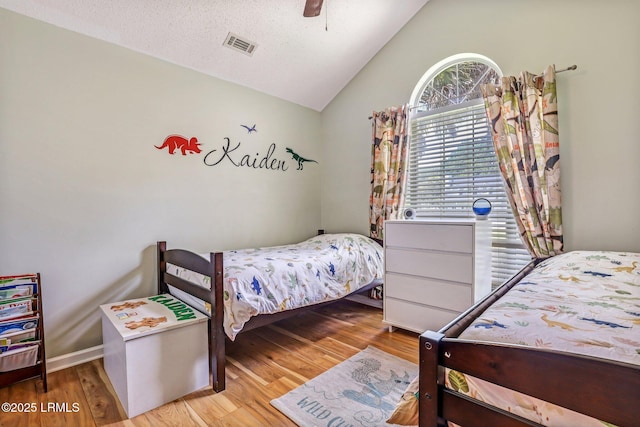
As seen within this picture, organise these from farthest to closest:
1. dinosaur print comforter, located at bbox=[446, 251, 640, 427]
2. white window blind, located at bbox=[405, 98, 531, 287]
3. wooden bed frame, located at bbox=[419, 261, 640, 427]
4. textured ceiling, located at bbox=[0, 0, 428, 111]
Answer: white window blind, located at bbox=[405, 98, 531, 287] → textured ceiling, located at bbox=[0, 0, 428, 111] → dinosaur print comforter, located at bbox=[446, 251, 640, 427] → wooden bed frame, located at bbox=[419, 261, 640, 427]

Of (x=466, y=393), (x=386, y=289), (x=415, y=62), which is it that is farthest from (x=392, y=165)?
(x=466, y=393)

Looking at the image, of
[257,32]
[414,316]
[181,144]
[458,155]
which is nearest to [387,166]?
[458,155]

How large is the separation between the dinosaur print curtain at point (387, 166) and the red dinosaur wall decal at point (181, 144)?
1.78m

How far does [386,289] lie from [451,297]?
0.55 m

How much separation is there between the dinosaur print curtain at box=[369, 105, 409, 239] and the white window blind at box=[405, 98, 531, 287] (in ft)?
0.64

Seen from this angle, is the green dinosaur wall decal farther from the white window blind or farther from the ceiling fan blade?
the ceiling fan blade

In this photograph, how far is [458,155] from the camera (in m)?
2.79

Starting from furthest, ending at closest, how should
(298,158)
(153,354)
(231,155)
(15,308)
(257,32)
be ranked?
(298,158) < (231,155) < (257,32) < (15,308) < (153,354)

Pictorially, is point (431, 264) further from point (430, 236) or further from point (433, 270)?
point (430, 236)

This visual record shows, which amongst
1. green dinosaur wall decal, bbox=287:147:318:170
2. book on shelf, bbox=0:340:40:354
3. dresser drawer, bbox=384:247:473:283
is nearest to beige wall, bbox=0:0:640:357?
book on shelf, bbox=0:340:40:354

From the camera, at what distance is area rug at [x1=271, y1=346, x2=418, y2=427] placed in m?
1.52

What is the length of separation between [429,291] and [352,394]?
100 cm

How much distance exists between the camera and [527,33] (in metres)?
2.34

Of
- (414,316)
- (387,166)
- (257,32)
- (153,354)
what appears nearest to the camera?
(153,354)
